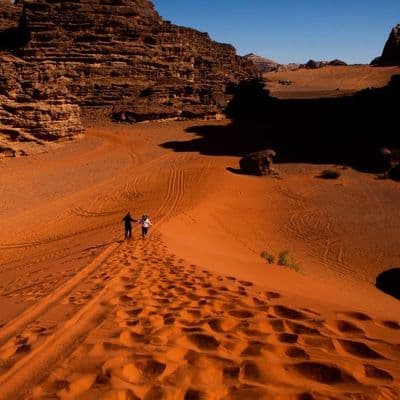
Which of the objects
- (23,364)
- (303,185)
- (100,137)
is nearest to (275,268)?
(23,364)

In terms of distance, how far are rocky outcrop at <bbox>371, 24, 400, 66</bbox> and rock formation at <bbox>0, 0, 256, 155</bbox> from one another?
43.3 m

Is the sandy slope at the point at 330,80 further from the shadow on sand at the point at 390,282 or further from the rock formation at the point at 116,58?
→ the shadow on sand at the point at 390,282

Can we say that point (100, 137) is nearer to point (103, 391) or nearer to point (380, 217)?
point (380, 217)

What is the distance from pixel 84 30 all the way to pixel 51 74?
495 inches

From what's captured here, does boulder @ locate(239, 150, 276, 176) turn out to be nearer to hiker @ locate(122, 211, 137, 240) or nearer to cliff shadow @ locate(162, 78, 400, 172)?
cliff shadow @ locate(162, 78, 400, 172)

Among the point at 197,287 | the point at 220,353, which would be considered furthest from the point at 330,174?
the point at 220,353

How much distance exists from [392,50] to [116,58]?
175ft

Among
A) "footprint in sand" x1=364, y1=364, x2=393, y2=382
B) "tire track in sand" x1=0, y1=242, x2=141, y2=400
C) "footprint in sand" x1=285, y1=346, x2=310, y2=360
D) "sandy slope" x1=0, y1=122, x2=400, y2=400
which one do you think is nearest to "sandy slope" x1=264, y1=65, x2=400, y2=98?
"sandy slope" x1=0, y1=122, x2=400, y2=400

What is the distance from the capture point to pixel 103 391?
3.48 m

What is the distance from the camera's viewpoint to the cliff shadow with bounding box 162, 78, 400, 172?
25.3 metres

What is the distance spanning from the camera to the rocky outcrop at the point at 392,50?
69494 millimetres

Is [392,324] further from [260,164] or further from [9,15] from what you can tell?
[9,15]

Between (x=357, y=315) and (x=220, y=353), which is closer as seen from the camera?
(x=220, y=353)

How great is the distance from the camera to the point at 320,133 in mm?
30078
